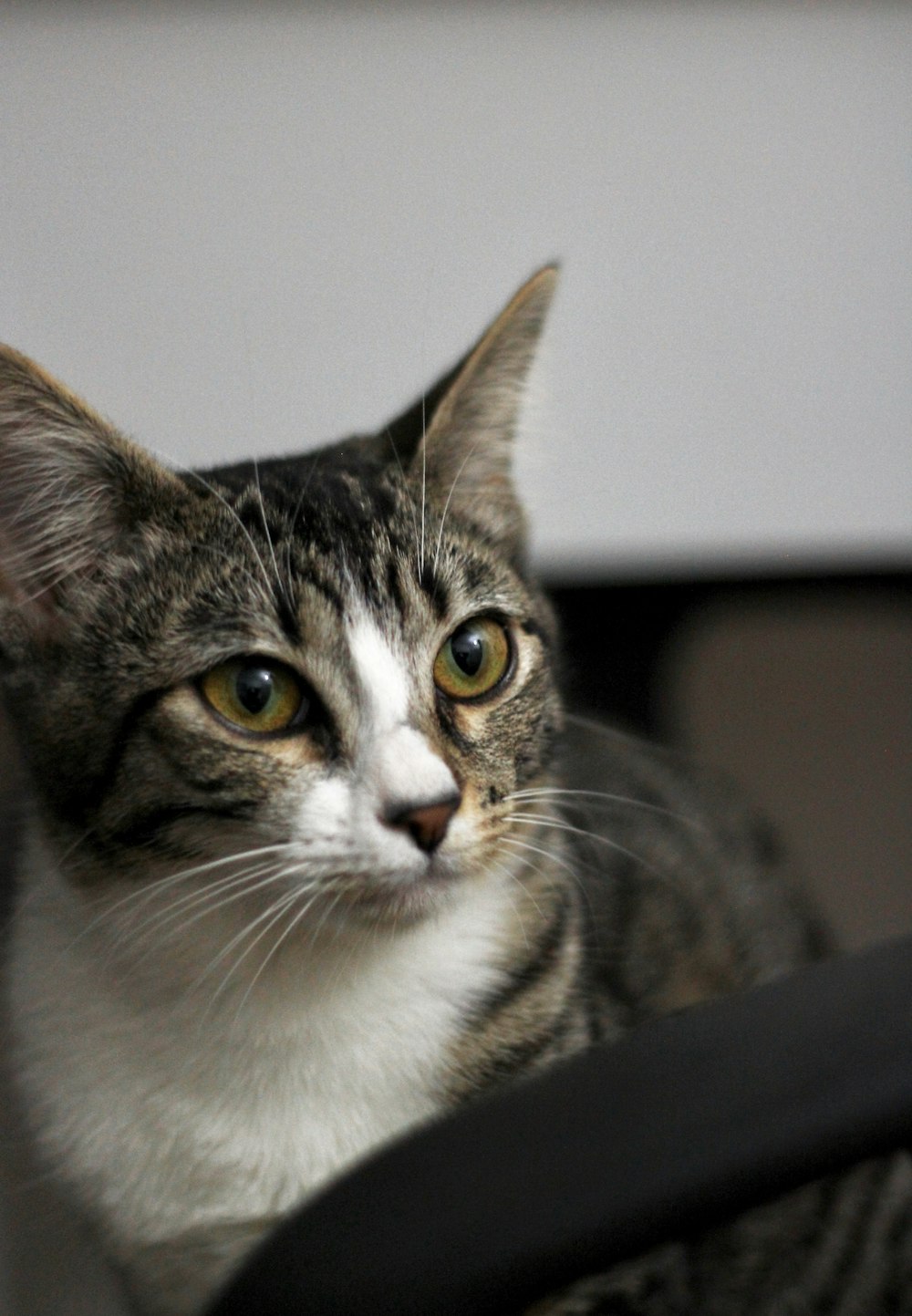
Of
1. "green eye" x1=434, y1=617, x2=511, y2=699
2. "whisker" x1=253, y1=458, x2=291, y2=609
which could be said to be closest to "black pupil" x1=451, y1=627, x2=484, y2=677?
"green eye" x1=434, y1=617, x2=511, y2=699

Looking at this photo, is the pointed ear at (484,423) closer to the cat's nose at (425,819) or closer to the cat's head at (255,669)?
the cat's head at (255,669)

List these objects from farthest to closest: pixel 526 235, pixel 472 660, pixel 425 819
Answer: pixel 526 235 → pixel 472 660 → pixel 425 819

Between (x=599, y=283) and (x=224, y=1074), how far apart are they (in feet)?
2.08

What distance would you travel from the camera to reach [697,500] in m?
1.24

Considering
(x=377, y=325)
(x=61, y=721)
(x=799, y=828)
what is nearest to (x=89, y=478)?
(x=61, y=721)

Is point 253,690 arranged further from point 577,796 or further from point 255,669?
point 577,796

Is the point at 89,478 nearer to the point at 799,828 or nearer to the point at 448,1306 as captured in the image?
the point at 448,1306

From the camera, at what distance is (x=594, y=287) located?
2.96 ft

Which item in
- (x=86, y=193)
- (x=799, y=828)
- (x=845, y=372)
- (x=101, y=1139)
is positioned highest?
(x=86, y=193)

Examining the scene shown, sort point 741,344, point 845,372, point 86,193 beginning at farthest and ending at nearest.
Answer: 1. point 845,372
2. point 741,344
3. point 86,193

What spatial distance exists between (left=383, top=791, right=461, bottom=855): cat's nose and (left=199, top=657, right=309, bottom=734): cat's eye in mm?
79

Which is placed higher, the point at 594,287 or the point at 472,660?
the point at 594,287

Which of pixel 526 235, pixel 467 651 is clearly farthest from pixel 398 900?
pixel 526 235

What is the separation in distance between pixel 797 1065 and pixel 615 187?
29.4 inches
